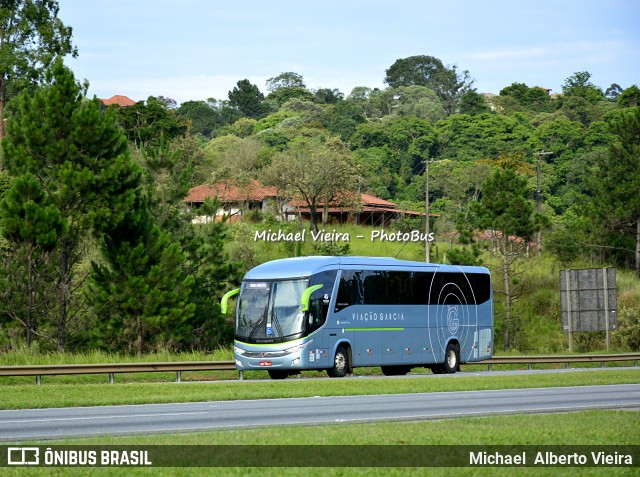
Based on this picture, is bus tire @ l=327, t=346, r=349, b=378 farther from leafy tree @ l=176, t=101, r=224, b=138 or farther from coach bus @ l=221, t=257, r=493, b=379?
leafy tree @ l=176, t=101, r=224, b=138

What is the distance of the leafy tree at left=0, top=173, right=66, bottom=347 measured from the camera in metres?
34.4

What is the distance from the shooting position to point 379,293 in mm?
32531

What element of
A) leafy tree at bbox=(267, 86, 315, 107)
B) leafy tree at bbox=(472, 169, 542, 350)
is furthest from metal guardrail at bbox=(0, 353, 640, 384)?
leafy tree at bbox=(267, 86, 315, 107)

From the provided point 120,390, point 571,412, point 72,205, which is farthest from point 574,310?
point 571,412

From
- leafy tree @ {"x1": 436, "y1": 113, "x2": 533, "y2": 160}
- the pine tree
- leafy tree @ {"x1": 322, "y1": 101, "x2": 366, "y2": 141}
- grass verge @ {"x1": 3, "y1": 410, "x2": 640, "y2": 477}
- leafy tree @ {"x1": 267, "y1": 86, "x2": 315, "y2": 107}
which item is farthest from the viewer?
leafy tree @ {"x1": 267, "y1": 86, "x2": 315, "y2": 107}

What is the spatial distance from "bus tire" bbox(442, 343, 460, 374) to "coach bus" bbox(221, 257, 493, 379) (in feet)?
0.11

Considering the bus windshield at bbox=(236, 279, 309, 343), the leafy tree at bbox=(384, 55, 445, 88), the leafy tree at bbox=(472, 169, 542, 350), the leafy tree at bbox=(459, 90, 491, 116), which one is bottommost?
the bus windshield at bbox=(236, 279, 309, 343)

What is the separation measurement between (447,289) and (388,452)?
80.8 ft

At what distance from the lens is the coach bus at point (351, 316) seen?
29750 millimetres

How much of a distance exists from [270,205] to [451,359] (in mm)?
52570

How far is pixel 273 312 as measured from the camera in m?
30.0

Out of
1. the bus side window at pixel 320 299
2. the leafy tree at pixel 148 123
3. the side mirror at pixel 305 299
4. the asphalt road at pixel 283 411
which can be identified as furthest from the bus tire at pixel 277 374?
the leafy tree at pixel 148 123

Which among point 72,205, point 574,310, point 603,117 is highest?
point 603,117

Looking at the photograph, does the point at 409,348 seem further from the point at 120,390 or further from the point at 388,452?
the point at 388,452
